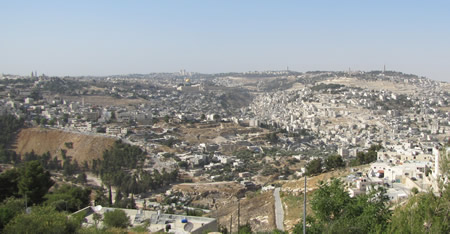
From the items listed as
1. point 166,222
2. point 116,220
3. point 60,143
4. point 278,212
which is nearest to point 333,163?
point 278,212

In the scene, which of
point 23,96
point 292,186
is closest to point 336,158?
point 292,186

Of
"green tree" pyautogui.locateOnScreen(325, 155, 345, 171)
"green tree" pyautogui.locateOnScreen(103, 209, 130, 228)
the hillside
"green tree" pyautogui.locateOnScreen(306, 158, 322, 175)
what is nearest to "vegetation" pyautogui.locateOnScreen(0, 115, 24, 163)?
the hillside

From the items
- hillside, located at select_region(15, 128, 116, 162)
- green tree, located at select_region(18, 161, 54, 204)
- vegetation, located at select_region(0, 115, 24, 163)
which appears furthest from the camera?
hillside, located at select_region(15, 128, 116, 162)

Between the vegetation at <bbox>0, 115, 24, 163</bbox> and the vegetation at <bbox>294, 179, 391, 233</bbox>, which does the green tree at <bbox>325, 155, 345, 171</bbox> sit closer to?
the vegetation at <bbox>294, 179, 391, 233</bbox>

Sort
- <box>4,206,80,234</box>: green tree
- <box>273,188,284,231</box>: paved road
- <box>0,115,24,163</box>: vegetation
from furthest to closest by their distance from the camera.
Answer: <box>0,115,24,163</box>: vegetation → <box>273,188,284,231</box>: paved road → <box>4,206,80,234</box>: green tree

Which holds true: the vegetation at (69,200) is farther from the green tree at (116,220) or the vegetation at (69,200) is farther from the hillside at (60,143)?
the hillside at (60,143)

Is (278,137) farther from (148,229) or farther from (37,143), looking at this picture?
(148,229)

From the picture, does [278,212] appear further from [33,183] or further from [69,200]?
[33,183]
